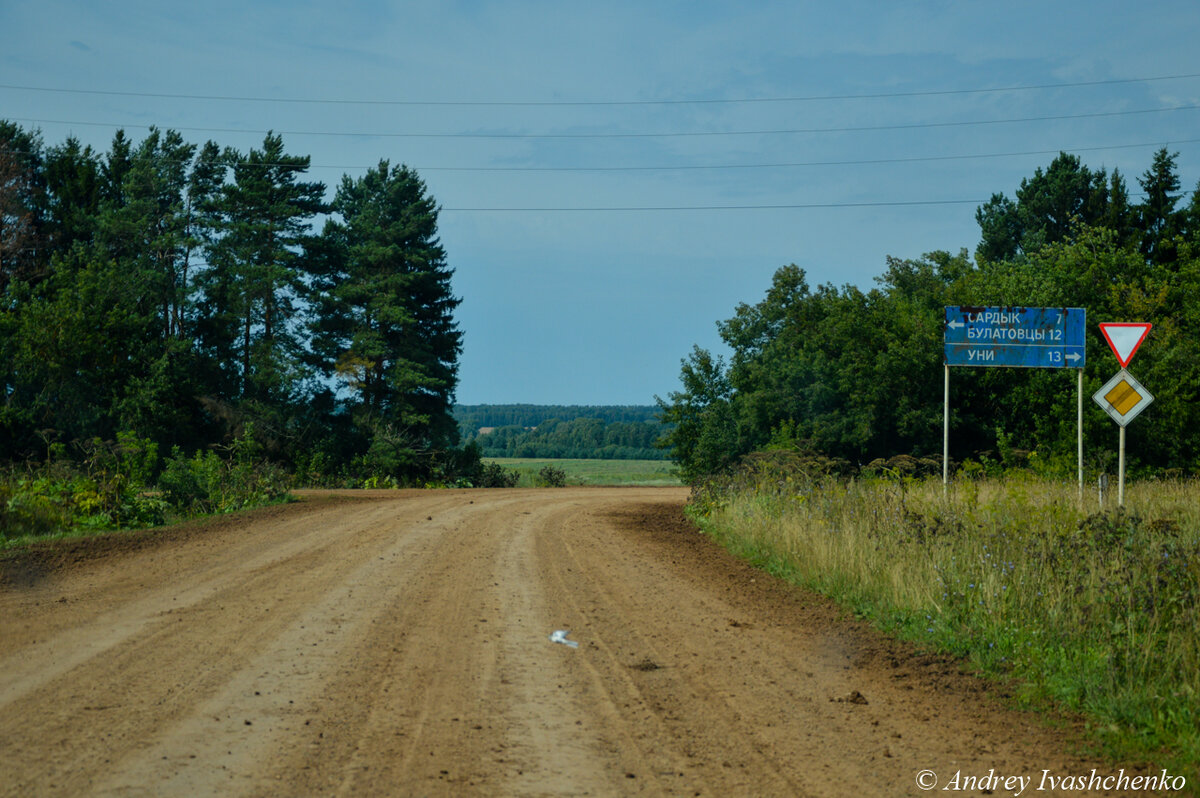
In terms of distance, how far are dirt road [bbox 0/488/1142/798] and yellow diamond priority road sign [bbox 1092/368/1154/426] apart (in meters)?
7.07

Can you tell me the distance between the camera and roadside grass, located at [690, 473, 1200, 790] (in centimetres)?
595

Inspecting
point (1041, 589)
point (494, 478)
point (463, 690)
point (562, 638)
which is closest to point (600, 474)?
point (494, 478)

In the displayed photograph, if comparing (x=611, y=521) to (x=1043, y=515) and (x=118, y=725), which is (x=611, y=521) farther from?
(x=118, y=725)

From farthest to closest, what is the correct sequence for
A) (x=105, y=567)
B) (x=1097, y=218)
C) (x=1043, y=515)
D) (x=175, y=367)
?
(x=1097, y=218)
(x=175, y=367)
(x=105, y=567)
(x=1043, y=515)

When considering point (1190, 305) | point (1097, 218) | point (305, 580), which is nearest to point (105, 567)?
point (305, 580)

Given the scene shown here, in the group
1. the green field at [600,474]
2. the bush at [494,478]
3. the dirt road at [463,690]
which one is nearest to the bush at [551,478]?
the green field at [600,474]

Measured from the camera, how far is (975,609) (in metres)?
8.20

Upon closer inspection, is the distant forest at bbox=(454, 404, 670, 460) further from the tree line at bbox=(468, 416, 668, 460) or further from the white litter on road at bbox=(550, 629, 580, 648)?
the white litter on road at bbox=(550, 629, 580, 648)

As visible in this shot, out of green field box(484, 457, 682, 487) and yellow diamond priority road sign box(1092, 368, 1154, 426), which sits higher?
yellow diamond priority road sign box(1092, 368, 1154, 426)

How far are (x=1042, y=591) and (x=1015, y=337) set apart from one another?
11.9 meters

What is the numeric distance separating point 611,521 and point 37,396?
2747cm

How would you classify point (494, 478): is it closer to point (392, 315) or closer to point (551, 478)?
point (551, 478)

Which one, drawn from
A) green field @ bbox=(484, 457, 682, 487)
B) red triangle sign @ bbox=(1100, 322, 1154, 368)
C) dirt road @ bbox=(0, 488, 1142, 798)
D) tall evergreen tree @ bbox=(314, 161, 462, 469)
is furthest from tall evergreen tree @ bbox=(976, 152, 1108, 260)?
dirt road @ bbox=(0, 488, 1142, 798)

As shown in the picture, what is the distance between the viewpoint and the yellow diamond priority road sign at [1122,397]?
14508 mm
